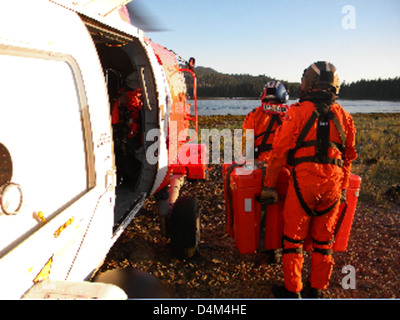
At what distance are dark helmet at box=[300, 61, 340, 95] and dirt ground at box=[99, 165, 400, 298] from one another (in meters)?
2.45

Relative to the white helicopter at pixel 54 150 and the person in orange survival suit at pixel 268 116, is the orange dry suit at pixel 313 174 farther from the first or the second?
the white helicopter at pixel 54 150

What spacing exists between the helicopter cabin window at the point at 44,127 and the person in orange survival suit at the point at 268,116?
3.03 meters

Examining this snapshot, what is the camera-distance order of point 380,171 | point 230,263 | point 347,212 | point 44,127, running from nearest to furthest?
point 44,127 < point 347,212 < point 230,263 < point 380,171

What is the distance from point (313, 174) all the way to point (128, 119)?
264 centimetres

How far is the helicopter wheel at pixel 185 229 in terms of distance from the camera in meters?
4.07

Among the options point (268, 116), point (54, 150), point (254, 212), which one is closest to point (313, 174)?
point (254, 212)

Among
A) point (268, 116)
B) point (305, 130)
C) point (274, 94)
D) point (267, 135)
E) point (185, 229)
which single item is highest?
point (274, 94)

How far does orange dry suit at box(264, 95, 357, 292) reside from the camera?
3.20 metres

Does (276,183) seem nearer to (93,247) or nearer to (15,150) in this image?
(93,247)

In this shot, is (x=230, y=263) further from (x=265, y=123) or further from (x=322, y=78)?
(x=322, y=78)

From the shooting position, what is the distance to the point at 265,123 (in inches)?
183

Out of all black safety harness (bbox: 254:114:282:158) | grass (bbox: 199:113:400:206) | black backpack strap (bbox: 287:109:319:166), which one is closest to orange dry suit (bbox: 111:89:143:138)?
black safety harness (bbox: 254:114:282:158)

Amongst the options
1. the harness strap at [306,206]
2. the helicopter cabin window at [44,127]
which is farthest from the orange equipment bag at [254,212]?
the helicopter cabin window at [44,127]

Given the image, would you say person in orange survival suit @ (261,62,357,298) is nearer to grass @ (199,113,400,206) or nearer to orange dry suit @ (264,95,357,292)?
orange dry suit @ (264,95,357,292)
